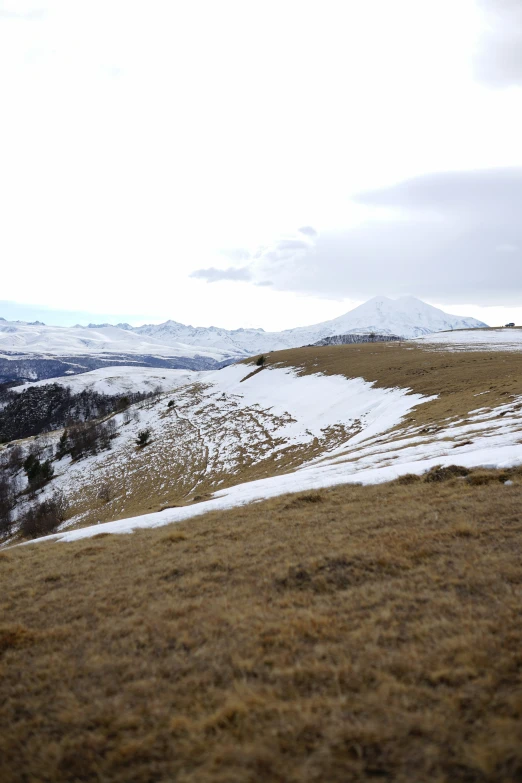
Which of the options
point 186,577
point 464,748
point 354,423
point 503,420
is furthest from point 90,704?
point 354,423

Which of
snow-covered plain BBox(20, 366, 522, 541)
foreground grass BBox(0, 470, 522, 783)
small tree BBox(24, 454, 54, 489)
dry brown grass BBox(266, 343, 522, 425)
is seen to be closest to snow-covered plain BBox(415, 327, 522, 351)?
dry brown grass BBox(266, 343, 522, 425)

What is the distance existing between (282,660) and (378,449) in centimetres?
1745

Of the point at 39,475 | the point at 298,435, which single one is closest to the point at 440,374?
the point at 298,435

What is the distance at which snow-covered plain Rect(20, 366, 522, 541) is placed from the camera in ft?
45.5

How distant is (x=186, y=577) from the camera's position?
7.82m

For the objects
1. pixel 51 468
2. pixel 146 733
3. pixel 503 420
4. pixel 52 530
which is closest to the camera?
pixel 146 733

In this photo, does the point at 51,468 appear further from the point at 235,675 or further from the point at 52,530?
the point at 235,675

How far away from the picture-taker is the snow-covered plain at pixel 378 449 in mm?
13867

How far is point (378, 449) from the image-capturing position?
2097 centimetres

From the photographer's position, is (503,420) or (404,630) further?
(503,420)

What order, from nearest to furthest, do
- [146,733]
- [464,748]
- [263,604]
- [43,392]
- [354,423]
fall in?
[464,748] < [146,733] < [263,604] < [354,423] < [43,392]

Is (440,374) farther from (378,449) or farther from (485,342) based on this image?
(485,342)

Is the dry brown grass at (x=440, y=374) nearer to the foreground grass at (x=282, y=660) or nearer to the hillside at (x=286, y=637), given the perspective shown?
the hillside at (x=286, y=637)

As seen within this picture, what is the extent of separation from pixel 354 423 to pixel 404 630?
34545 millimetres
